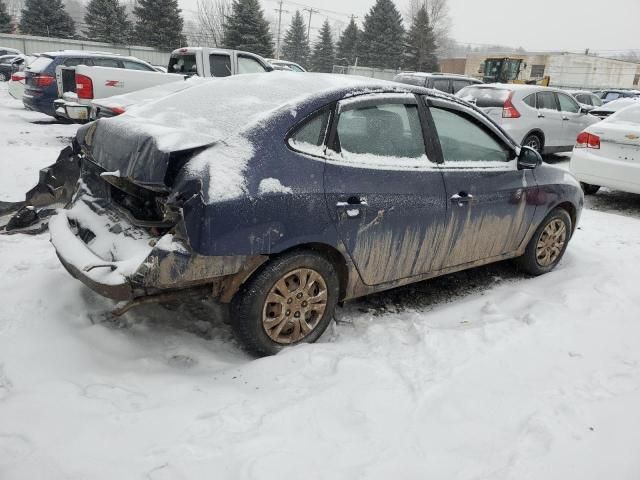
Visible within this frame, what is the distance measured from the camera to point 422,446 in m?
2.28

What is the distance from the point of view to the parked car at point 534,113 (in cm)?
971

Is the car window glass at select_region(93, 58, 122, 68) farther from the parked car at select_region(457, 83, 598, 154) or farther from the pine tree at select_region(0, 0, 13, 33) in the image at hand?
the pine tree at select_region(0, 0, 13, 33)

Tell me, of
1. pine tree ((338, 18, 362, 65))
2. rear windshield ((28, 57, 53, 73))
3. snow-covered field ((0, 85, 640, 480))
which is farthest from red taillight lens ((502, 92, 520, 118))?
pine tree ((338, 18, 362, 65))

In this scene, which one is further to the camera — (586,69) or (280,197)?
(586,69)

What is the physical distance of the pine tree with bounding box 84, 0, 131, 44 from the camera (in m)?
38.0

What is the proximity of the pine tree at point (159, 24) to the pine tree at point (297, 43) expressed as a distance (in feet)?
64.5

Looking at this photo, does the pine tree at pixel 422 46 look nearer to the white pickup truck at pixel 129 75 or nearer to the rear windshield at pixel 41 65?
the white pickup truck at pixel 129 75

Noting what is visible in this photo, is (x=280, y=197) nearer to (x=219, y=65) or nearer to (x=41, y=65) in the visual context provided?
(x=219, y=65)

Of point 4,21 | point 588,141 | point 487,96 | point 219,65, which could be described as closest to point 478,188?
point 588,141

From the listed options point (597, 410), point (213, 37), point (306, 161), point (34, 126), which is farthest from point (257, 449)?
point (213, 37)

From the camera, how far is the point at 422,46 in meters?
46.8

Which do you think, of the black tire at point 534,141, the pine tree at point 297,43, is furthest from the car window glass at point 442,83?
the pine tree at point 297,43

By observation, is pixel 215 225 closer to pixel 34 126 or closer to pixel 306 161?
pixel 306 161

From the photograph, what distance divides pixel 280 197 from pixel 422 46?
4887 centimetres
